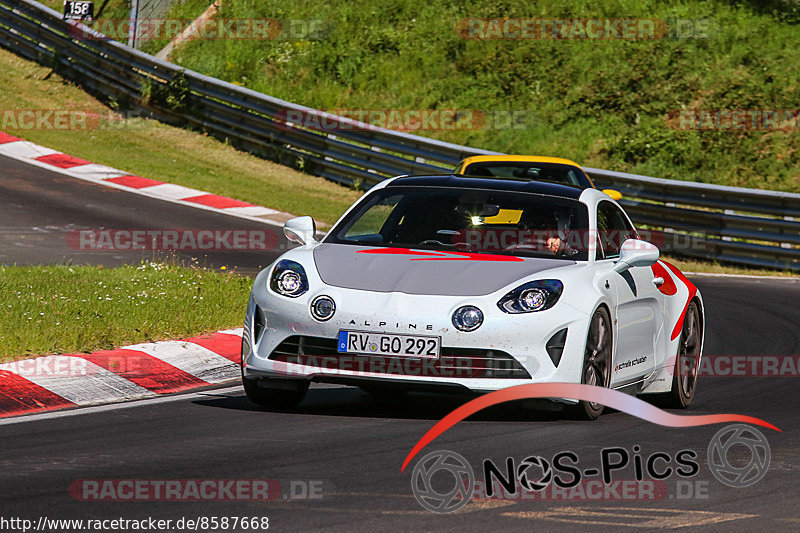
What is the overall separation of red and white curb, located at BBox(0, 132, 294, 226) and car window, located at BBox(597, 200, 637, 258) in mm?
10687

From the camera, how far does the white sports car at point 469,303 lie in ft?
23.0

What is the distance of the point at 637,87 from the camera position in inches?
1067

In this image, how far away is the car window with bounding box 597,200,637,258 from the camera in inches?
328

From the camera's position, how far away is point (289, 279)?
7441 millimetres

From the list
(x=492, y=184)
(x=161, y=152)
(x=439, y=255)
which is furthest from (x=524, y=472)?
(x=161, y=152)

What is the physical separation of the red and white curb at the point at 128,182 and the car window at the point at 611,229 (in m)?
10.7

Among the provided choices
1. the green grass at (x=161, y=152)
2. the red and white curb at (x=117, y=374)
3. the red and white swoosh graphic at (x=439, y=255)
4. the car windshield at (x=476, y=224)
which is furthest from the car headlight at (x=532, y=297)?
the green grass at (x=161, y=152)

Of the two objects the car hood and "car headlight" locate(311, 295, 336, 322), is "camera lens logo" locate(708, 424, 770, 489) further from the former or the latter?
"car headlight" locate(311, 295, 336, 322)

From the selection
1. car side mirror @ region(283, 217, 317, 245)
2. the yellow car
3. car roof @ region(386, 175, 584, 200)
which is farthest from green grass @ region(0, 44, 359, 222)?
car side mirror @ region(283, 217, 317, 245)

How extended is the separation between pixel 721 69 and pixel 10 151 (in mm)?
14391

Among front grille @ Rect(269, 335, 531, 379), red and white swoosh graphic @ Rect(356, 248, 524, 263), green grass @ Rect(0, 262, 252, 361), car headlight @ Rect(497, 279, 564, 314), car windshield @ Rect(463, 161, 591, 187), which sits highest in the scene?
car windshield @ Rect(463, 161, 591, 187)

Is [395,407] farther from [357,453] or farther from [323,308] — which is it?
[357,453]

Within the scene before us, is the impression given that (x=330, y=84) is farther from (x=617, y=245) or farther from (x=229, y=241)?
(x=617, y=245)

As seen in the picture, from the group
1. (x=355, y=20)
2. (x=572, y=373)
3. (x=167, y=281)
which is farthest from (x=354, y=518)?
(x=355, y=20)
